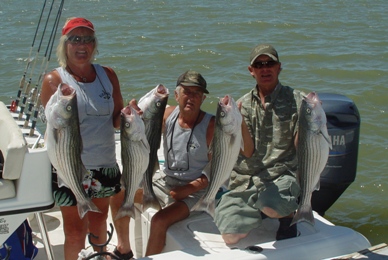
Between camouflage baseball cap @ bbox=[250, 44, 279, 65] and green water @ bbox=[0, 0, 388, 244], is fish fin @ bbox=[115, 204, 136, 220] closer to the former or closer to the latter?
camouflage baseball cap @ bbox=[250, 44, 279, 65]

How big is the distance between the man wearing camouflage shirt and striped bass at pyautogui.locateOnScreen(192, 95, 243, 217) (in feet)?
0.83

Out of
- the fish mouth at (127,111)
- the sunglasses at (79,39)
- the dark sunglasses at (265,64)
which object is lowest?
the fish mouth at (127,111)

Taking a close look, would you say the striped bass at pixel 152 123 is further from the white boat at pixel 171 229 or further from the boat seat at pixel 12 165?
the boat seat at pixel 12 165

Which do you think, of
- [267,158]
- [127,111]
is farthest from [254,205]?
[127,111]

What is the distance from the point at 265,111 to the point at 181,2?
50.4 ft

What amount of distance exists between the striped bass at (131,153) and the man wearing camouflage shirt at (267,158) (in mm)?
687

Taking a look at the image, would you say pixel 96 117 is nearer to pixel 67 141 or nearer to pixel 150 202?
pixel 67 141

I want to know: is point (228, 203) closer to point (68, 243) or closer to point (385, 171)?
point (68, 243)

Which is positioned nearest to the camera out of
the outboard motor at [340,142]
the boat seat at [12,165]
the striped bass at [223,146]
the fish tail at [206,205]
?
the boat seat at [12,165]

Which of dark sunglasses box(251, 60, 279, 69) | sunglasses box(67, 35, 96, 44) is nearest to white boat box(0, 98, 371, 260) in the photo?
sunglasses box(67, 35, 96, 44)

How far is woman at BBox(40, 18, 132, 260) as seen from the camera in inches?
148

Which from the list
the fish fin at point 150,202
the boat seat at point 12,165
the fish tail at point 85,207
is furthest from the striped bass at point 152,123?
the boat seat at point 12,165

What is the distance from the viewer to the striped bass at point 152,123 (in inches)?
Answer: 151

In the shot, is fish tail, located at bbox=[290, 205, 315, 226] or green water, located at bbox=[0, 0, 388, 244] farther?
green water, located at bbox=[0, 0, 388, 244]
